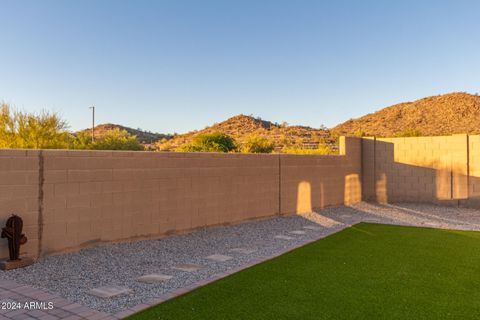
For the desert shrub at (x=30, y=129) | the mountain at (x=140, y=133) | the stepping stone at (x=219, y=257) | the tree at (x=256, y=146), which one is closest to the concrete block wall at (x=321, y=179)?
the stepping stone at (x=219, y=257)

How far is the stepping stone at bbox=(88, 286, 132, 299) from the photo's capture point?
Answer: 4.38m

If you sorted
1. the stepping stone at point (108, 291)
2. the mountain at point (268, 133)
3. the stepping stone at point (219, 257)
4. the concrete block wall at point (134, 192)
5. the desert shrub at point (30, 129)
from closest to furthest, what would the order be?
the stepping stone at point (108, 291)
the concrete block wall at point (134, 192)
the stepping stone at point (219, 257)
the desert shrub at point (30, 129)
the mountain at point (268, 133)

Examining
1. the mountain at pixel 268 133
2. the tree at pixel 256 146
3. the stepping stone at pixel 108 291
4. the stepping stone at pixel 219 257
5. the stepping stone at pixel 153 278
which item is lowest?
the stepping stone at pixel 219 257

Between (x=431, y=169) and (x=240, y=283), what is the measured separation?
12016mm

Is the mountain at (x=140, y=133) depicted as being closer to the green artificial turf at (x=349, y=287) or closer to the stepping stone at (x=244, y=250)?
the stepping stone at (x=244, y=250)

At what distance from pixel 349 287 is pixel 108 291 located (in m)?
2.95

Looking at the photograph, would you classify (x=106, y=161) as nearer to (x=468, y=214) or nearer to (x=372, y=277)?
(x=372, y=277)

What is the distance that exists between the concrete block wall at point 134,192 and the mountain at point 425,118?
32.6 metres

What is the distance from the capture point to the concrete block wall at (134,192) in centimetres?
593

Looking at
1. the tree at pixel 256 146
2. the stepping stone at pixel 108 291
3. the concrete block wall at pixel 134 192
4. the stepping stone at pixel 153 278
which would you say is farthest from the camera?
the tree at pixel 256 146

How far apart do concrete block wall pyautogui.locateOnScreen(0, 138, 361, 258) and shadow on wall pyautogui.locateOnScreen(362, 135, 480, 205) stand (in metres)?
4.62

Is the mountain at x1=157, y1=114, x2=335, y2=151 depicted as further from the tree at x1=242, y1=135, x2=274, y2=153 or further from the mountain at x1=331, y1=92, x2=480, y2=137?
the mountain at x1=331, y1=92, x2=480, y2=137

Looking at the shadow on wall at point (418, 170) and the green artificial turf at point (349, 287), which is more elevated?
the shadow on wall at point (418, 170)

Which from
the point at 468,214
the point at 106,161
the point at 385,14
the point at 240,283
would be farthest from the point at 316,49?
the point at 240,283
